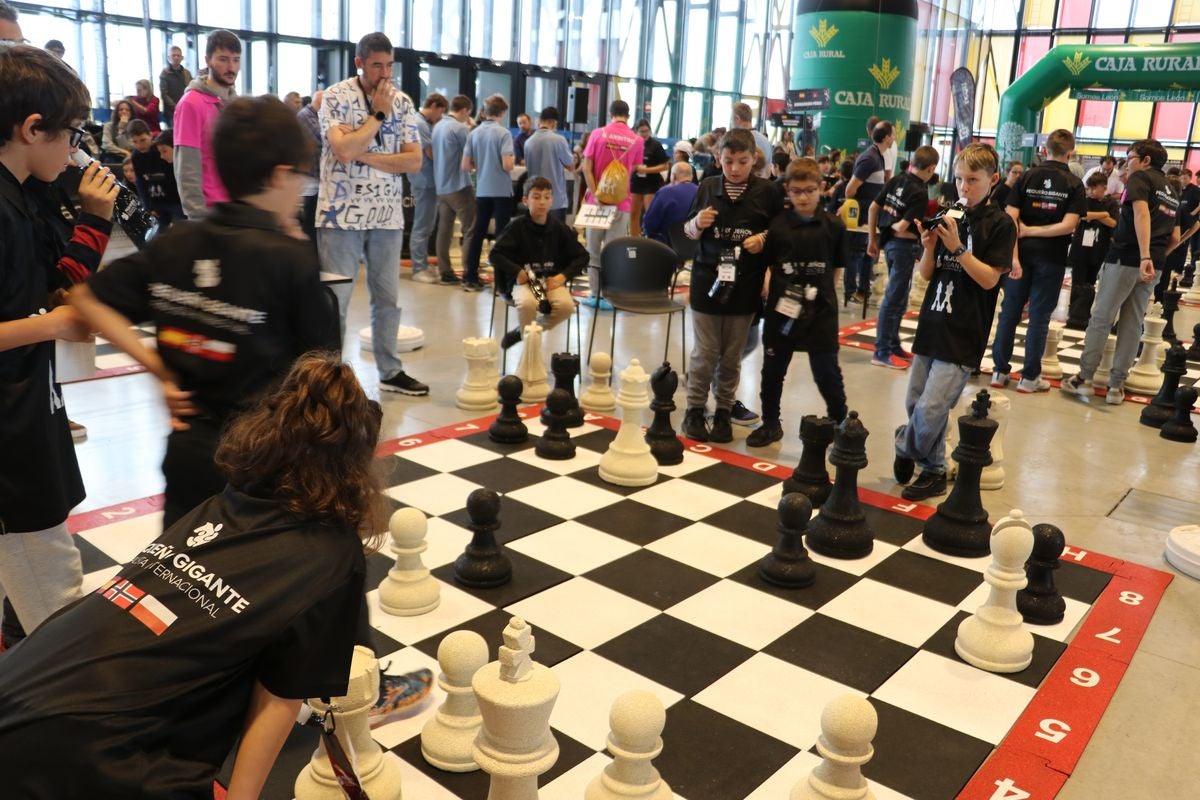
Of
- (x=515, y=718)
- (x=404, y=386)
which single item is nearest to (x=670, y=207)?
(x=404, y=386)

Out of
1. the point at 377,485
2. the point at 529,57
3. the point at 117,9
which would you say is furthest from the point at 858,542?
the point at 529,57

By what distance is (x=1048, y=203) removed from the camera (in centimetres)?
493

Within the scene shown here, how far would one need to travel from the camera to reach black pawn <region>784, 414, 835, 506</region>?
3.14 m

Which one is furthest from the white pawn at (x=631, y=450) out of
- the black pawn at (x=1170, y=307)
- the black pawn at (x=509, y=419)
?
the black pawn at (x=1170, y=307)

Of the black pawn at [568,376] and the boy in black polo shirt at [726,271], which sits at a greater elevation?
the boy in black polo shirt at [726,271]

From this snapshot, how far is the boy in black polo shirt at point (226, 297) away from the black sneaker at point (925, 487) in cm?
238

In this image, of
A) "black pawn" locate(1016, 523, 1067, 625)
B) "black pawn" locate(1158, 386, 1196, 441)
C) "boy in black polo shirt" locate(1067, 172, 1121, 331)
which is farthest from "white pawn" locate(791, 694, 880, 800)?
"boy in black polo shirt" locate(1067, 172, 1121, 331)

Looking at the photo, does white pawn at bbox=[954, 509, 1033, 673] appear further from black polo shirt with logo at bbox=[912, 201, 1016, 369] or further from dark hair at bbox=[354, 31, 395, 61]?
dark hair at bbox=[354, 31, 395, 61]

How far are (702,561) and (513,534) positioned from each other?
1.91ft

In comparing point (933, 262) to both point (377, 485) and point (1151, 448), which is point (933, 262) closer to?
point (1151, 448)

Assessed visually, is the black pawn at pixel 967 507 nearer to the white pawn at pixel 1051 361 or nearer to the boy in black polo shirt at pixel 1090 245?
the white pawn at pixel 1051 361

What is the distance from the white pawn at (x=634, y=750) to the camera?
5.23ft

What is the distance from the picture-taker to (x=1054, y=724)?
2.08 m

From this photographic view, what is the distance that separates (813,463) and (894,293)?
2538 millimetres
